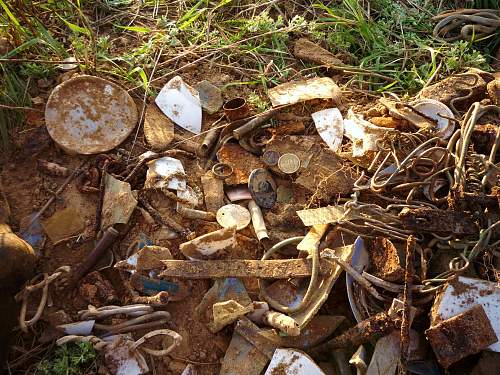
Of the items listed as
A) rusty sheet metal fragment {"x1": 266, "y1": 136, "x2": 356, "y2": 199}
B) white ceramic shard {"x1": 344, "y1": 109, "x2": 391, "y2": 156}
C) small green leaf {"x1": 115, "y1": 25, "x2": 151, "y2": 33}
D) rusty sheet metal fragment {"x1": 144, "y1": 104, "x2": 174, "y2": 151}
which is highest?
small green leaf {"x1": 115, "y1": 25, "x2": 151, "y2": 33}

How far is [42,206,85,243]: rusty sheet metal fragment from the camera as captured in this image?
2.89m

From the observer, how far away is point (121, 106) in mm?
3264

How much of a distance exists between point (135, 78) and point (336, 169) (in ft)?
4.79

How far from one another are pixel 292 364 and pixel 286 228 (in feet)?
2.52

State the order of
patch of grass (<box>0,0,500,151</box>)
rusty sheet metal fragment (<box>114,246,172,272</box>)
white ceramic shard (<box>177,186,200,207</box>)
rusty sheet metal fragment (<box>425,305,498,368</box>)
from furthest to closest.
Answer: patch of grass (<box>0,0,500,151</box>), white ceramic shard (<box>177,186,200,207</box>), rusty sheet metal fragment (<box>114,246,172,272</box>), rusty sheet metal fragment (<box>425,305,498,368</box>)

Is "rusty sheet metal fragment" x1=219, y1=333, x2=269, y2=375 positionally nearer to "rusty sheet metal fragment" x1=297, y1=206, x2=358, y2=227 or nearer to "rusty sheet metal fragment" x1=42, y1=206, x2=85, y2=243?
"rusty sheet metal fragment" x1=297, y1=206, x2=358, y2=227

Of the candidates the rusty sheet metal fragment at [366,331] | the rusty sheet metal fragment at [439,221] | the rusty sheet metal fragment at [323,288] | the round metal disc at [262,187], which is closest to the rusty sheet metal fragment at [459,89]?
the rusty sheet metal fragment at [439,221]

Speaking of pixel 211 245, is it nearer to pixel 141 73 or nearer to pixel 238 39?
pixel 141 73

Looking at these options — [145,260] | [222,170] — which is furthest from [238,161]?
[145,260]

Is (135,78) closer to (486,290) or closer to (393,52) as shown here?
(393,52)

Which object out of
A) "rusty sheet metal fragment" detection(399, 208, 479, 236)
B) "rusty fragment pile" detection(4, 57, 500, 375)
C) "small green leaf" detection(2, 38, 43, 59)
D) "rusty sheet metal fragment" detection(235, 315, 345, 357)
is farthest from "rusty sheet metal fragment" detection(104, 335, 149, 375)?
"small green leaf" detection(2, 38, 43, 59)

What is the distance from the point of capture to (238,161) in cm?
320

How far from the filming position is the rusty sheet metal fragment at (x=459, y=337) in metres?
2.41

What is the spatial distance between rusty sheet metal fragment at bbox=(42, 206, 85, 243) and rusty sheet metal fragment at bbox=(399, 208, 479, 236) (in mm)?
1733
